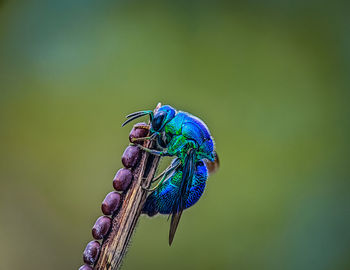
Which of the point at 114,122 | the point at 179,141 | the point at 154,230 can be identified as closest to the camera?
the point at 179,141

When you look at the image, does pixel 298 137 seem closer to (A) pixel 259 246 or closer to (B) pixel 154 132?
(A) pixel 259 246

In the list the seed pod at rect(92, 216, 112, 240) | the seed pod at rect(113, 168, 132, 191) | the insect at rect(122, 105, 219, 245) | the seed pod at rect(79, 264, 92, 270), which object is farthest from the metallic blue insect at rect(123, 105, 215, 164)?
the seed pod at rect(79, 264, 92, 270)

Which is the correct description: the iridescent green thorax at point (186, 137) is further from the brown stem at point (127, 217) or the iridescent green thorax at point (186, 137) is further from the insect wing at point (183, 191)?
the brown stem at point (127, 217)

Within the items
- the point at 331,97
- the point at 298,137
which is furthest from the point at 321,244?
the point at 331,97

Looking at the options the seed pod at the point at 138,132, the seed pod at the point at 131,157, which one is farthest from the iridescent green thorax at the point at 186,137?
the seed pod at the point at 131,157

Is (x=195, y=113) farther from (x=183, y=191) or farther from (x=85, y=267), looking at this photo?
(x=85, y=267)

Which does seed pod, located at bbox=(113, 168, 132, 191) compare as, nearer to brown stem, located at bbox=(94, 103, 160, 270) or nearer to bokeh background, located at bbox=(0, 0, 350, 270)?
brown stem, located at bbox=(94, 103, 160, 270)
